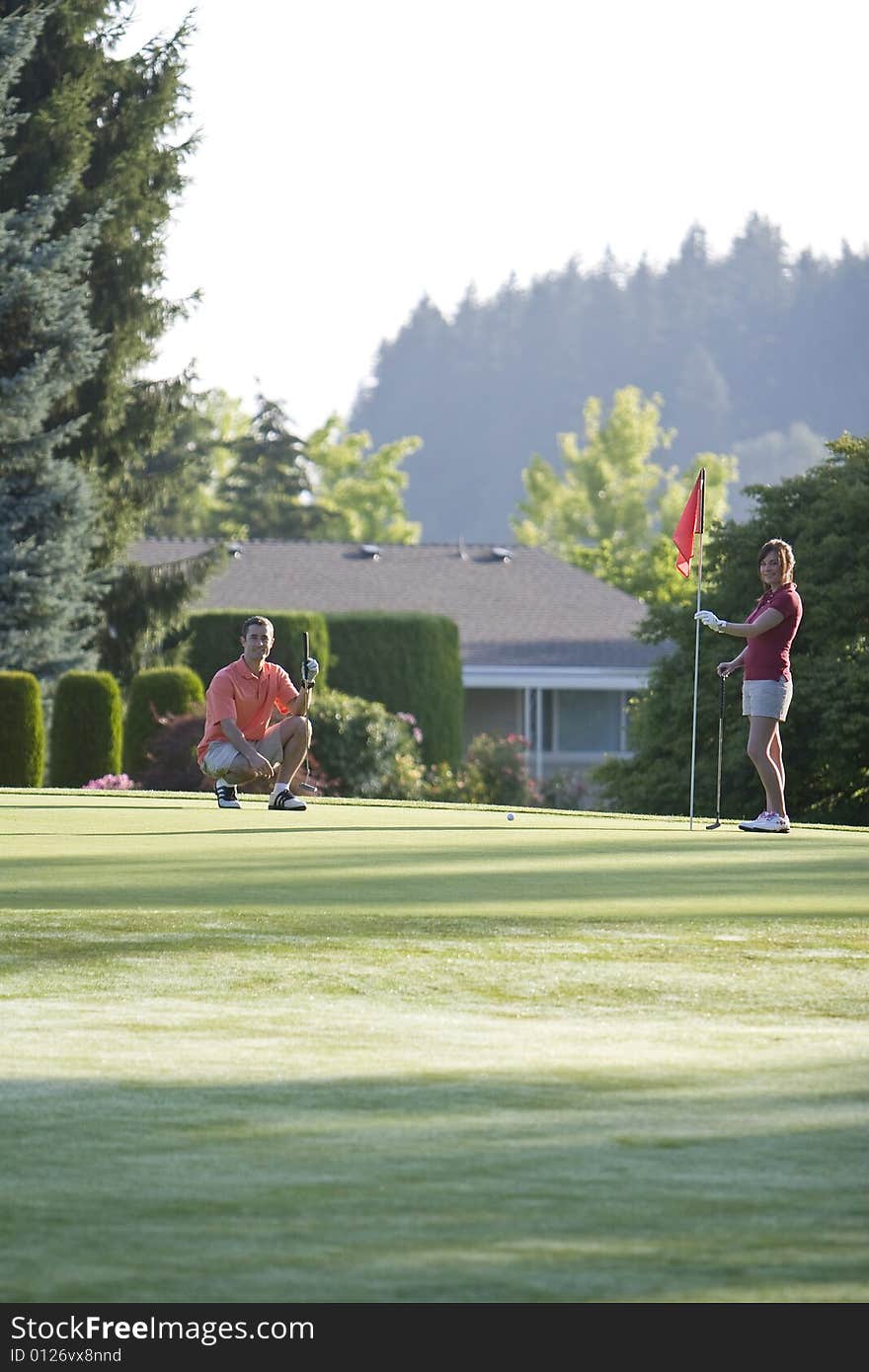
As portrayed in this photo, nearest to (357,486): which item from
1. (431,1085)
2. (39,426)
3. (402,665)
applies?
(402,665)

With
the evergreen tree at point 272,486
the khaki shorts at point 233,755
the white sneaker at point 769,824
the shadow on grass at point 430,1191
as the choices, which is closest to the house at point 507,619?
the evergreen tree at point 272,486

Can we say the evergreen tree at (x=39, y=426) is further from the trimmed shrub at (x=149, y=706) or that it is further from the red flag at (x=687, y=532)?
the red flag at (x=687, y=532)

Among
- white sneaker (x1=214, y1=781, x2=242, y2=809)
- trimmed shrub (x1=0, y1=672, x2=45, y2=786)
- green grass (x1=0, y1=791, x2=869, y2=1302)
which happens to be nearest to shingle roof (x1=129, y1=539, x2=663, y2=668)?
trimmed shrub (x1=0, y1=672, x2=45, y2=786)

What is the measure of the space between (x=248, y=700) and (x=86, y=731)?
1560cm

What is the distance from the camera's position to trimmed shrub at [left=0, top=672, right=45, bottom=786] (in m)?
29.0

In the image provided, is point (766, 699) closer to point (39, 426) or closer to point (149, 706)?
point (149, 706)

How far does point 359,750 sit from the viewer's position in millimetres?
33688

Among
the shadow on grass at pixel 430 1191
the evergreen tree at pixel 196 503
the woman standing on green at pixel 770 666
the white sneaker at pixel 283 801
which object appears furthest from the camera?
the evergreen tree at pixel 196 503

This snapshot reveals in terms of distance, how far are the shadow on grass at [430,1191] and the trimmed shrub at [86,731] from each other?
81.9ft

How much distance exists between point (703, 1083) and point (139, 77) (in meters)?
36.0

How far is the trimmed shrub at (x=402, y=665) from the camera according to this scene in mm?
41938

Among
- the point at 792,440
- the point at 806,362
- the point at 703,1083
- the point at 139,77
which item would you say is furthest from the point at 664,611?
the point at 806,362

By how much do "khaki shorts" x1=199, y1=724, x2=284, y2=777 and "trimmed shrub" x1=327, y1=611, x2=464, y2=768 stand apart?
26.1 meters

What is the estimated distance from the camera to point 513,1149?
5.12 m
